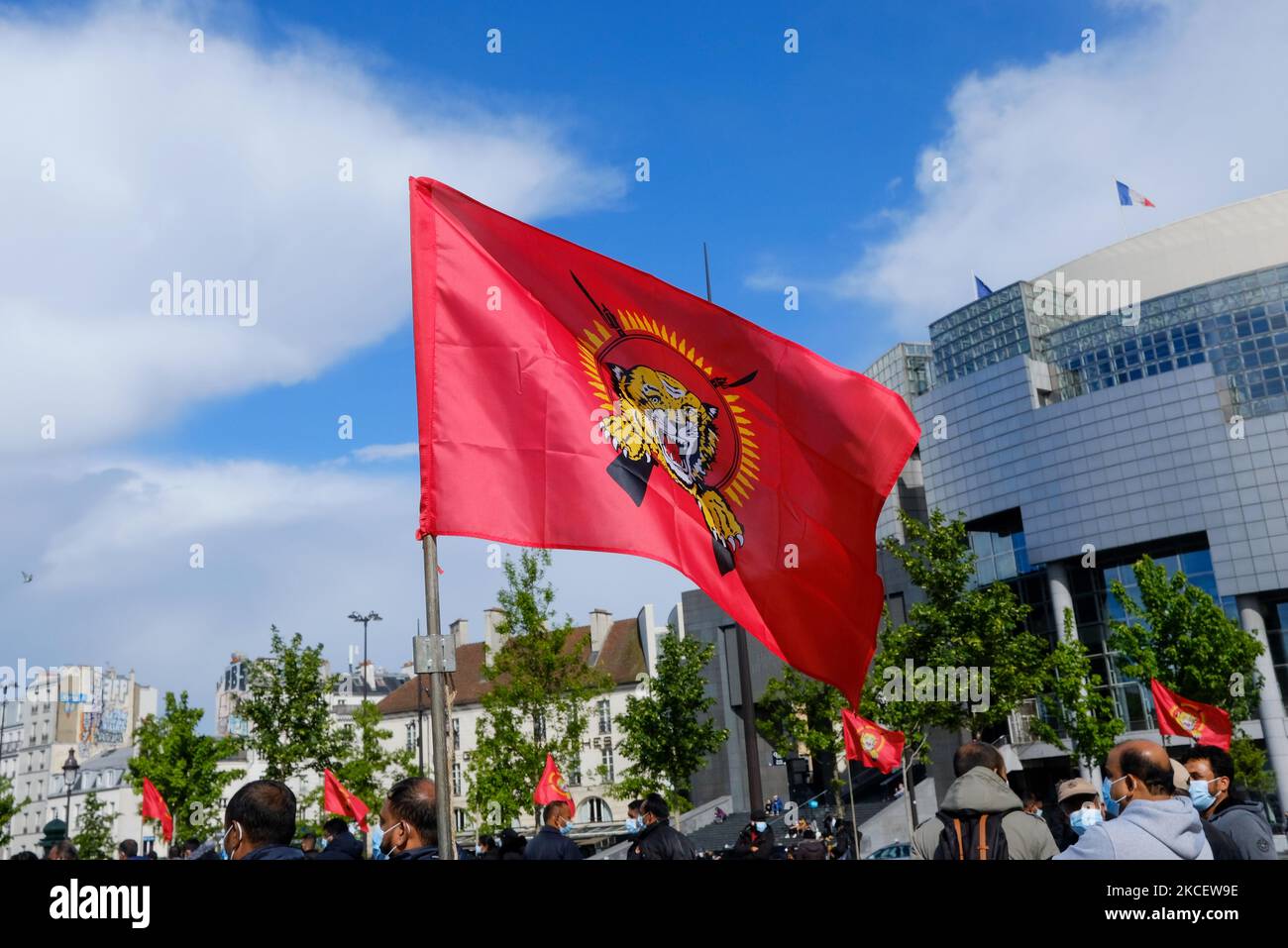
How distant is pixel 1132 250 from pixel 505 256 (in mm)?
75401

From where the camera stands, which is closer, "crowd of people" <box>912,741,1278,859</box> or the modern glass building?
"crowd of people" <box>912,741,1278,859</box>

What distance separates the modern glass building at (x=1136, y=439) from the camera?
189ft

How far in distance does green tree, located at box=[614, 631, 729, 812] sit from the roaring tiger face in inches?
1530

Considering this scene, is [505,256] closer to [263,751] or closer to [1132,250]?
[263,751]

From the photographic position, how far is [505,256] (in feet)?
28.3

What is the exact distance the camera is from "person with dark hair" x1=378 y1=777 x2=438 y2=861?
268 inches

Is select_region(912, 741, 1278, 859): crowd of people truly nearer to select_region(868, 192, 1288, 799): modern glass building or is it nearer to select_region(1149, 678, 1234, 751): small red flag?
select_region(1149, 678, 1234, 751): small red flag

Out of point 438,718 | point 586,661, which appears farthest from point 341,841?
point 586,661

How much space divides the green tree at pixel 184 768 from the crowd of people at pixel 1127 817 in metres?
44.5

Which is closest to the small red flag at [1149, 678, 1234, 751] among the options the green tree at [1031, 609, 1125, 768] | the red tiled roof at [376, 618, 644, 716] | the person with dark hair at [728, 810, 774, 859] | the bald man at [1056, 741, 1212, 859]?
the person with dark hair at [728, 810, 774, 859]

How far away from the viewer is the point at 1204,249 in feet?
236
